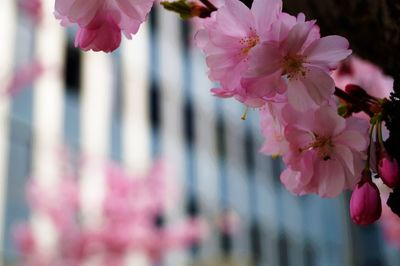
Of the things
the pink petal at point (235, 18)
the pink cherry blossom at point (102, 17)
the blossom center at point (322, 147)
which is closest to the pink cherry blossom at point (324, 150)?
the blossom center at point (322, 147)

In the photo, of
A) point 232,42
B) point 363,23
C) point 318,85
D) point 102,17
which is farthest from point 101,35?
point 363,23

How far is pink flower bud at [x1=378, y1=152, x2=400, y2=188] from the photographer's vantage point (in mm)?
695

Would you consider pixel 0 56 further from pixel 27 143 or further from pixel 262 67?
pixel 262 67

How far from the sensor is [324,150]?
2.58ft

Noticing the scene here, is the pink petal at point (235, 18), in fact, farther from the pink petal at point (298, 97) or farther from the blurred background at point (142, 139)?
the blurred background at point (142, 139)

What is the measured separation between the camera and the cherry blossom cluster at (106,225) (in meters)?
8.83

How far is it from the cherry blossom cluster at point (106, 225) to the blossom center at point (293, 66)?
8.19m

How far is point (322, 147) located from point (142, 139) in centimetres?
1242

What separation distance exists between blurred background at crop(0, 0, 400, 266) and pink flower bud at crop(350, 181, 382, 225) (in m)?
1.87

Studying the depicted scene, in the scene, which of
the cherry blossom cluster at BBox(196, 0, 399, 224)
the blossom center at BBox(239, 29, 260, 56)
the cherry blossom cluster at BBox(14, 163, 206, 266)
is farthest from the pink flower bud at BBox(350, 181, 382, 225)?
the cherry blossom cluster at BBox(14, 163, 206, 266)

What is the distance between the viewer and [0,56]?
29.3 ft

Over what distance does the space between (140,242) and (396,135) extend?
9078 millimetres

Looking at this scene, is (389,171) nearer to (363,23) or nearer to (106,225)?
(363,23)

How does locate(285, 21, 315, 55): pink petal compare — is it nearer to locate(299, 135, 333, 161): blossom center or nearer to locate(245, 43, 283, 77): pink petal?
locate(245, 43, 283, 77): pink petal
